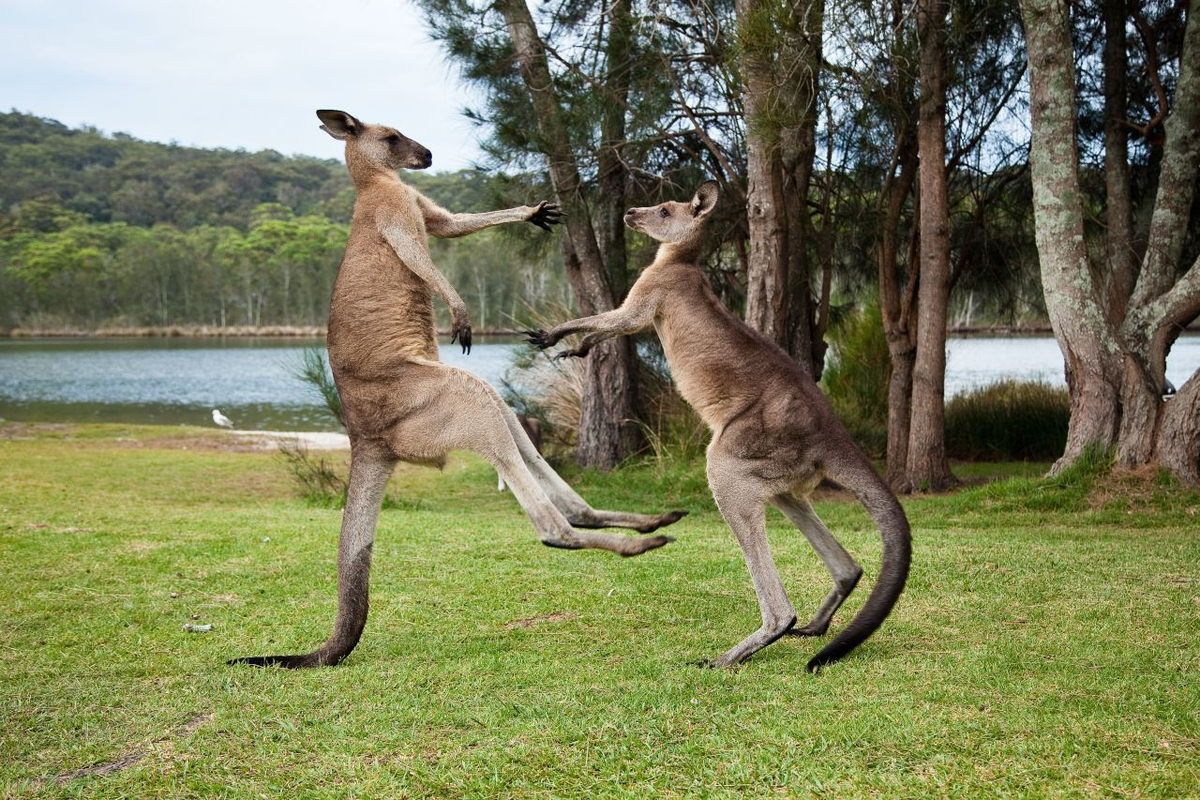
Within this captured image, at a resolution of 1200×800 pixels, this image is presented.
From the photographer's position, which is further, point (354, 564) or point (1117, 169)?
point (1117, 169)

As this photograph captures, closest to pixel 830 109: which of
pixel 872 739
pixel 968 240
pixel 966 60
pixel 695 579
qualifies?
pixel 966 60

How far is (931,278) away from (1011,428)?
147 inches

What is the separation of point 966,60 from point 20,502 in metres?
10.2

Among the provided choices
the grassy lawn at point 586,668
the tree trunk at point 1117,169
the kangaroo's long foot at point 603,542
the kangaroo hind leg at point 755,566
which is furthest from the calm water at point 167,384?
the kangaroo's long foot at point 603,542

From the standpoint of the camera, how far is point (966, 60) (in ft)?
34.7

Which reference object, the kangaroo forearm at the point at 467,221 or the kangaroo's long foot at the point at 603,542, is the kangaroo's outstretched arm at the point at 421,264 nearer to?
the kangaroo forearm at the point at 467,221

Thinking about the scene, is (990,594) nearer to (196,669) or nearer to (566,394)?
(196,669)

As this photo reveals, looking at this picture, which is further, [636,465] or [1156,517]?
[636,465]

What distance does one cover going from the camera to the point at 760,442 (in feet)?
14.8

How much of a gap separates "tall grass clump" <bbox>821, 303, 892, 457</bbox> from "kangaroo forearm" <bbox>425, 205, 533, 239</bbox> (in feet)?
29.2

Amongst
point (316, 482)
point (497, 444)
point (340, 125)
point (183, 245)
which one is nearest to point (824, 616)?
point (497, 444)

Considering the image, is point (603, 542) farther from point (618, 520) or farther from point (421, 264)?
point (421, 264)

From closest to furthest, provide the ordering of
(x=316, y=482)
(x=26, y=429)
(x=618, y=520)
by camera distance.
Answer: (x=618, y=520) < (x=316, y=482) < (x=26, y=429)

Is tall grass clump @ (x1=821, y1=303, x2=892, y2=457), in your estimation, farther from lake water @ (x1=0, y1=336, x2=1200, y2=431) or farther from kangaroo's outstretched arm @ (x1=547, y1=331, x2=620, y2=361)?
kangaroo's outstretched arm @ (x1=547, y1=331, x2=620, y2=361)
